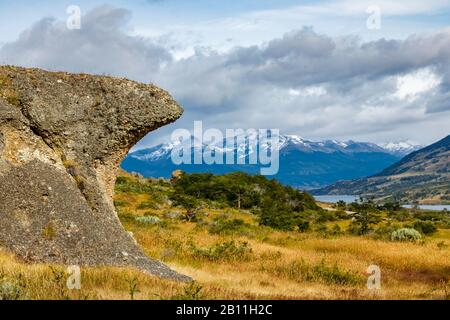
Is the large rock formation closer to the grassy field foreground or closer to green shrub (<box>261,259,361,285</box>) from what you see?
the grassy field foreground

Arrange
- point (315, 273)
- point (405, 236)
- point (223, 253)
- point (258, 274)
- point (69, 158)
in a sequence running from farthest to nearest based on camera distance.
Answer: point (405, 236), point (223, 253), point (315, 273), point (258, 274), point (69, 158)

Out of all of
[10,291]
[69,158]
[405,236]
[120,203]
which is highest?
[69,158]

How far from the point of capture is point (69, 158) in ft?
54.0

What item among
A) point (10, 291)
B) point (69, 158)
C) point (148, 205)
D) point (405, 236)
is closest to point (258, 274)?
point (69, 158)

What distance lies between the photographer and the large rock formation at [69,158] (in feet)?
47.4

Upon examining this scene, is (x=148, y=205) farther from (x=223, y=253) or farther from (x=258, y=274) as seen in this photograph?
(x=258, y=274)

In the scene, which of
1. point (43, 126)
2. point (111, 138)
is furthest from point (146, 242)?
point (43, 126)

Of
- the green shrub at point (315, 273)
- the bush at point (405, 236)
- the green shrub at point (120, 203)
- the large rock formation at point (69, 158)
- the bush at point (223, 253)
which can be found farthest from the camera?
the green shrub at point (120, 203)

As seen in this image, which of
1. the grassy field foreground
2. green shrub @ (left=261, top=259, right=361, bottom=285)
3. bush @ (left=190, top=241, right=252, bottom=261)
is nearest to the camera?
the grassy field foreground

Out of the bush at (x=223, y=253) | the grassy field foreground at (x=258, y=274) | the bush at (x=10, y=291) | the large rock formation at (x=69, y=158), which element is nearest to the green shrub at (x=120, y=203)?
the grassy field foreground at (x=258, y=274)

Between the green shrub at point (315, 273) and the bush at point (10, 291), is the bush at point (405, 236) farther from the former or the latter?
the bush at point (10, 291)

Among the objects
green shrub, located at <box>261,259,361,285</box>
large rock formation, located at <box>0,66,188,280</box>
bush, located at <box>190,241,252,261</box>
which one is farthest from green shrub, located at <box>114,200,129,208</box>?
green shrub, located at <box>261,259,361,285</box>

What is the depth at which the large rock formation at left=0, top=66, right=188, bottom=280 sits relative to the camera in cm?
1445
